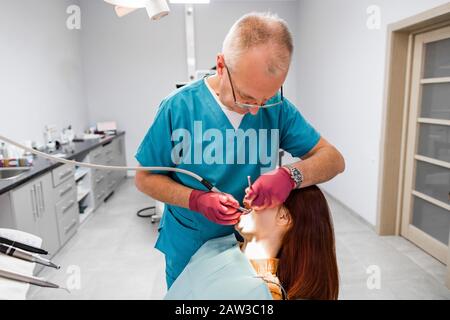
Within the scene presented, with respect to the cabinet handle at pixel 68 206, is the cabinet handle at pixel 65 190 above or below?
above

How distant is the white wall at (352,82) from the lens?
9.77ft

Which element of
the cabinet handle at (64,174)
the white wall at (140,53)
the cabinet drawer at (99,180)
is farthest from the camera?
the white wall at (140,53)

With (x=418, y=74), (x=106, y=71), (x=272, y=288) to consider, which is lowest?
(x=272, y=288)

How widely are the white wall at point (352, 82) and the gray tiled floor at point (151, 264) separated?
1.41ft

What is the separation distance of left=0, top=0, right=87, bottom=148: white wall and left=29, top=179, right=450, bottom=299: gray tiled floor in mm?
1326

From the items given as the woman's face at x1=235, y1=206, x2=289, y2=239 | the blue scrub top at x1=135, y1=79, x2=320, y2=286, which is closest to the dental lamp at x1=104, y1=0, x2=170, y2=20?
the blue scrub top at x1=135, y1=79, x2=320, y2=286

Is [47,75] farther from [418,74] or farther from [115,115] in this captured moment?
[418,74]

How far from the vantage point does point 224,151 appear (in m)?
1.09

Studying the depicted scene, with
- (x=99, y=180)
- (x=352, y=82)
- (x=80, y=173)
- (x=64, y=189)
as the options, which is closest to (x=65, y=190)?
(x=64, y=189)

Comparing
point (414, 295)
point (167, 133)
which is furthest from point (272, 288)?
point (414, 295)

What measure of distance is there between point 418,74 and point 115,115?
4395 mm

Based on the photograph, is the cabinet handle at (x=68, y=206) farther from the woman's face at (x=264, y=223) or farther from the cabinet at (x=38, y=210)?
the woman's face at (x=264, y=223)

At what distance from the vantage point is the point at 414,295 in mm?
2150

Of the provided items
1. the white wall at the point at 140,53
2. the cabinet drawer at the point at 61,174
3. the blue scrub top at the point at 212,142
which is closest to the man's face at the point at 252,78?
the blue scrub top at the point at 212,142
